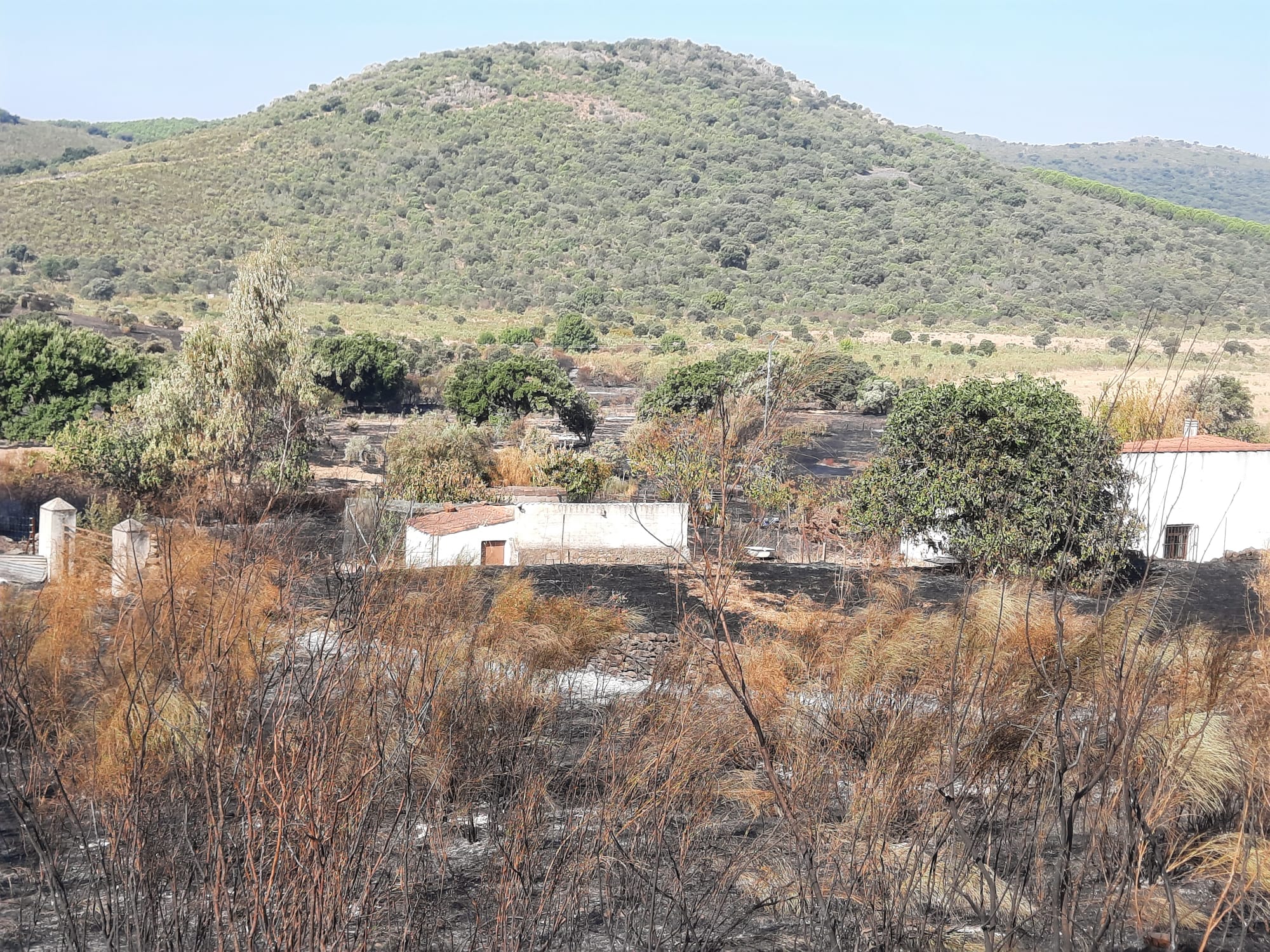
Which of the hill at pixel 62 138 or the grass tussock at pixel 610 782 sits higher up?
the hill at pixel 62 138

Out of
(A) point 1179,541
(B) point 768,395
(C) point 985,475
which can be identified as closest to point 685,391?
(A) point 1179,541

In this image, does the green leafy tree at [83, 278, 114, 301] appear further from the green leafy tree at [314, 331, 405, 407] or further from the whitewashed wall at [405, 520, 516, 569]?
the whitewashed wall at [405, 520, 516, 569]

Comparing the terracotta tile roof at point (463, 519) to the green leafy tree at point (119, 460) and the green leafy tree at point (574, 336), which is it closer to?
the green leafy tree at point (119, 460)

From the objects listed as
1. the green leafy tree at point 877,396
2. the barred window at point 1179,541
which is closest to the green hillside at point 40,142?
the green leafy tree at point 877,396

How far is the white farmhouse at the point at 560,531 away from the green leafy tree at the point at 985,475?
3.39 meters

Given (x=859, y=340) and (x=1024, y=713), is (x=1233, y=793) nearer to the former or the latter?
(x=1024, y=713)

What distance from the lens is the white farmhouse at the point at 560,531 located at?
16781 millimetres

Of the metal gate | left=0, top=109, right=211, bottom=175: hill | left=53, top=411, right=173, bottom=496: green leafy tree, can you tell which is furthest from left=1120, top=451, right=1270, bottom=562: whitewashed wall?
left=0, top=109, right=211, bottom=175: hill

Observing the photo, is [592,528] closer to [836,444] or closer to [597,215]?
[836,444]

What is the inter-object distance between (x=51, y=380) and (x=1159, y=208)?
93840 millimetres

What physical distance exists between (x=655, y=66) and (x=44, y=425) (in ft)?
351

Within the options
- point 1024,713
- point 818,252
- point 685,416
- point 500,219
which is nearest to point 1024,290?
point 818,252

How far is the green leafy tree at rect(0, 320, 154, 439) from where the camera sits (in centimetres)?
2811

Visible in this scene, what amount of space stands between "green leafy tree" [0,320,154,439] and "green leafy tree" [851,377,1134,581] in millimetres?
19231
